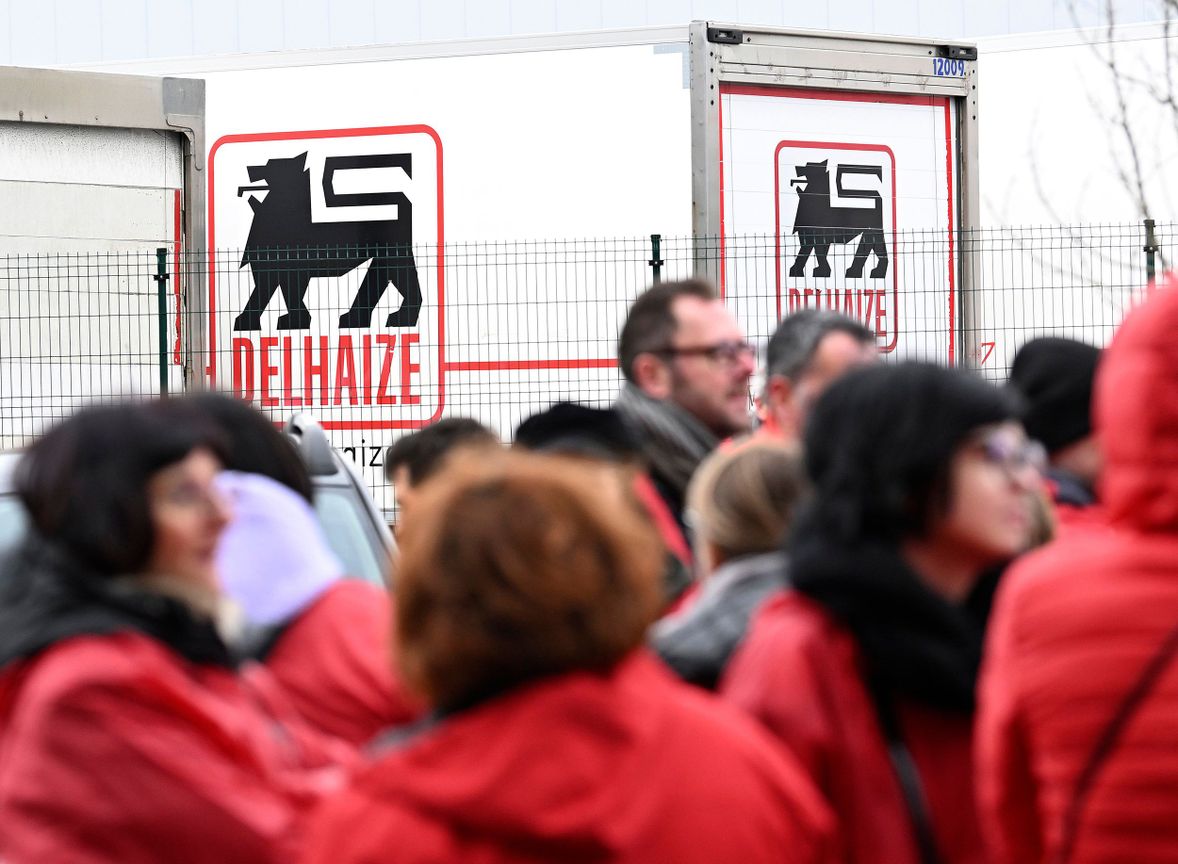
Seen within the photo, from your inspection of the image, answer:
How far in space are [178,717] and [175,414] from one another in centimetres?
52

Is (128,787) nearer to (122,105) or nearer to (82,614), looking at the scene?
(82,614)

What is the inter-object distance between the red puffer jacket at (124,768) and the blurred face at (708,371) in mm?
2356

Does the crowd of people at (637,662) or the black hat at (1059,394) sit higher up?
the black hat at (1059,394)

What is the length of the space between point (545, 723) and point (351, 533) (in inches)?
125

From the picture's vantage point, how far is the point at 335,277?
10.3 m

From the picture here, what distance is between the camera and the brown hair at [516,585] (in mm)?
1960

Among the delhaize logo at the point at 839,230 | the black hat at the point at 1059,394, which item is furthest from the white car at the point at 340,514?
the delhaize logo at the point at 839,230

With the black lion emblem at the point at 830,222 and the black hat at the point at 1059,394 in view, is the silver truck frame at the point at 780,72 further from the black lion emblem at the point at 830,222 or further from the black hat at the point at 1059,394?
the black hat at the point at 1059,394

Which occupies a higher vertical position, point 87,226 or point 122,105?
point 122,105

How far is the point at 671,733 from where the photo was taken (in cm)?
200

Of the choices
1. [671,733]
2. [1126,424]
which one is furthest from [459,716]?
[1126,424]

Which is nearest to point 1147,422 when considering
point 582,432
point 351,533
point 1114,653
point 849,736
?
point 1114,653

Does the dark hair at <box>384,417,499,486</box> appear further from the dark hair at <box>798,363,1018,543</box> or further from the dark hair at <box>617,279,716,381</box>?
the dark hair at <box>798,363,1018,543</box>

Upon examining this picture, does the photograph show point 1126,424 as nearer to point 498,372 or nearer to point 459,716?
point 459,716
